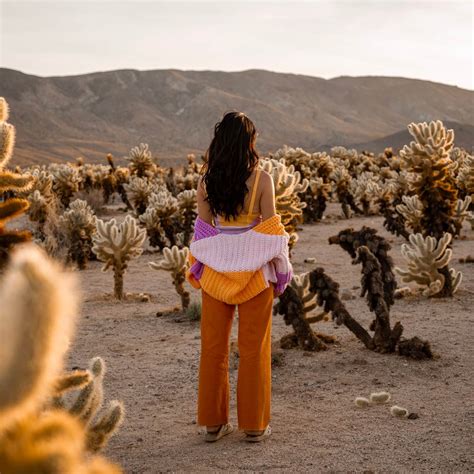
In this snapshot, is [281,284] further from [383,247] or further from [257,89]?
[257,89]

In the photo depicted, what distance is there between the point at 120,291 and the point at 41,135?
7515 cm

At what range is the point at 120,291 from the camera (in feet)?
32.7

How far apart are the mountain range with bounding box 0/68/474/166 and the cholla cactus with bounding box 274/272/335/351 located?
5582 cm

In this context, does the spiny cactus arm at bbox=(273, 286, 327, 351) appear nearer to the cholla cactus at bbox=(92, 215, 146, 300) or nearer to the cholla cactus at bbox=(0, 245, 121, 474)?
the cholla cactus at bbox=(92, 215, 146, 300)

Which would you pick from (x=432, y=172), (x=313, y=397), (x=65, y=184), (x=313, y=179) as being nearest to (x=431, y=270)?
(x=432, y=172)

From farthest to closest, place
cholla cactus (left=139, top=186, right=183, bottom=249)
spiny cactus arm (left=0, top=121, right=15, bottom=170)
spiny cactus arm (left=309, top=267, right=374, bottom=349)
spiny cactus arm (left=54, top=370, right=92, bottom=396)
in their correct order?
cholla cactus (left=139, top=186, right=183, bottom=249) < spiny cactus arm (left=309, top=267, right=374, bottom=349) < spiny cactus arm (left=0, top=121, right=15, bottom=170) < spiny cactus arm (left=54, top=370, right=92, bottom=396)

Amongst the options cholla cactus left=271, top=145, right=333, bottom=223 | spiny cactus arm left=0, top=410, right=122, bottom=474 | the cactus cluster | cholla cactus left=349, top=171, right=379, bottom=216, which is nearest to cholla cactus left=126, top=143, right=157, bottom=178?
cholla cactus left=271, top=145, right=333, bottom=223

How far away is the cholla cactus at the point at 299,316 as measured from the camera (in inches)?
Answer: 262

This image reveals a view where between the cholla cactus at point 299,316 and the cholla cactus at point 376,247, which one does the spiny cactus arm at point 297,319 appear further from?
the cholla cactus at point 376,247

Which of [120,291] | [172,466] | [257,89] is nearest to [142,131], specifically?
[257,89]

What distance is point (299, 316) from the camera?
671 centimetres

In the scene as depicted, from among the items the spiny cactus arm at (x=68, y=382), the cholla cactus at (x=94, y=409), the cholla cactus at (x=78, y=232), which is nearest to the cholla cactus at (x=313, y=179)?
the cholla cactus at (x=78, y=232)

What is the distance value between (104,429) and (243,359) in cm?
232

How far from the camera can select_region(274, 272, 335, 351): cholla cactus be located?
6.66 m
